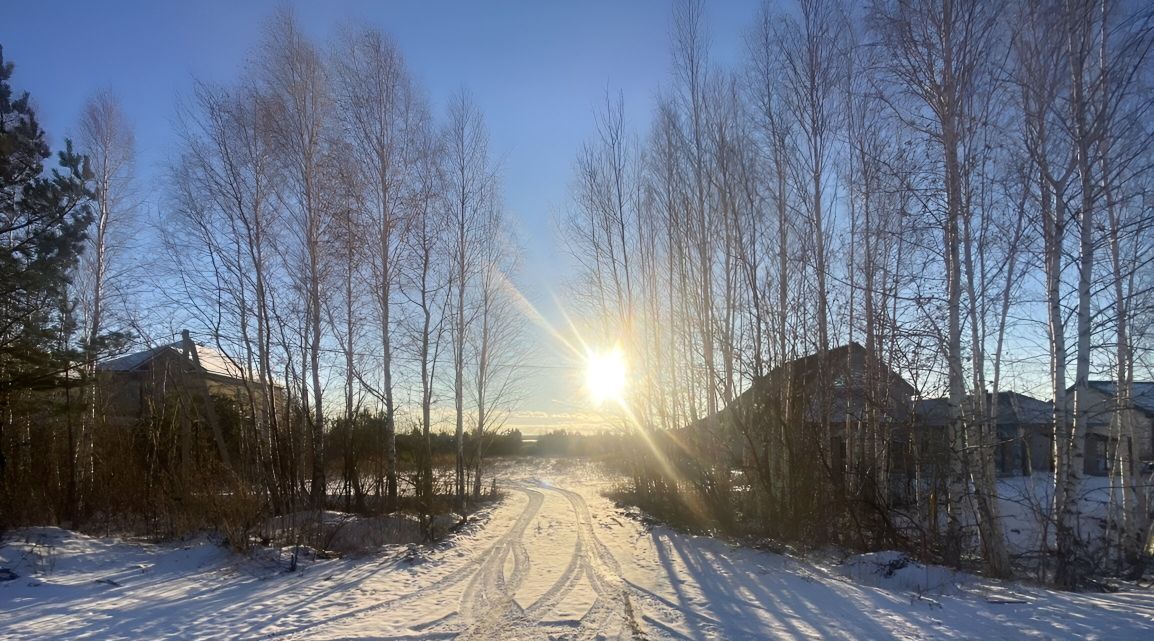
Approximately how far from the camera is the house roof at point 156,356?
46.4 ft

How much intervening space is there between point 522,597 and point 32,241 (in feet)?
30.1

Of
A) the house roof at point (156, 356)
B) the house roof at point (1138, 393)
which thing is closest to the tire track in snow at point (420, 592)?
the house roof at point (156, 356)

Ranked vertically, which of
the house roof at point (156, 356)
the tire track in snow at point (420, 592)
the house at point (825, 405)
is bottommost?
the tire track in snow at point (420, 592)

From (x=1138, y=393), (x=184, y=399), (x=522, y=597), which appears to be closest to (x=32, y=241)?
(x=184, y=399)

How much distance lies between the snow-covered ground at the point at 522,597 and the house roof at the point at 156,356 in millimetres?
4519

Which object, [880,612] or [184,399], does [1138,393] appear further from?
[184,399]

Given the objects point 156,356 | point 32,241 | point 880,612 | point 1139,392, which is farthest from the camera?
point 1139,392

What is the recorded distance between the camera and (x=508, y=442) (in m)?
50.3

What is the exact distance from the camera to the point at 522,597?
7809mm

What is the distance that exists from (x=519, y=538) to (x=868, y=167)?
9.84 metres

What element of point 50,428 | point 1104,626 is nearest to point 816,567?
point 1104,626

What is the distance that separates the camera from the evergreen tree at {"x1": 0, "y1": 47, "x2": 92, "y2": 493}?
10078 mm

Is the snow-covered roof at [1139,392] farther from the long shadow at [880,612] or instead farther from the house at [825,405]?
the long shadow at [880,612]

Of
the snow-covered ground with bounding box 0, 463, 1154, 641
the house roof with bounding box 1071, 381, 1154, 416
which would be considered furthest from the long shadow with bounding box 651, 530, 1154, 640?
the house roof with bounding box 1071, 381, 1154, 416
